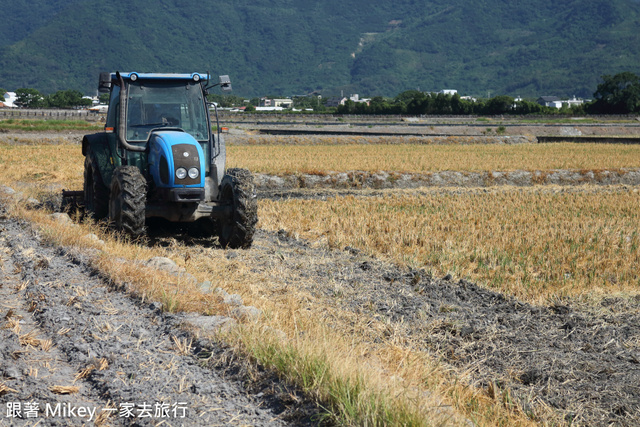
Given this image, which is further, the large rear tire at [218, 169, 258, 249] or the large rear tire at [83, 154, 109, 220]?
the large rear tire at [83, 154, 109, 220]

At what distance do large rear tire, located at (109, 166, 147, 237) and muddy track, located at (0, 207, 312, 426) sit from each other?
2.62 metres

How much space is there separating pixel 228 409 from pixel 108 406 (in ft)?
2.50

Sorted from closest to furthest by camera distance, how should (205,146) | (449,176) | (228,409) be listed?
(228,409), (205,146), (449,176)

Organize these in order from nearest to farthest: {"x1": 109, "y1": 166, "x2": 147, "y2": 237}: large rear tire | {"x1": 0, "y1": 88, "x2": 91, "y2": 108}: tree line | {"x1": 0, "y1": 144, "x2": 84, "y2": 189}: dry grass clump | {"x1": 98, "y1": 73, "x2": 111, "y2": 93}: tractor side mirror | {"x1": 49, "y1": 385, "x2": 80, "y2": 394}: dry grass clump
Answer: {"x1": 49, "y1": 385, "x2": 80, "y2": 394}: dry grass clump → {"x1": 109, "y1": 166, "x2": 147, "y2": 237}: large rear tire → {"x1": 98, "y1": 73, "x2": 111, "y2": 93}: tractor side mirror → {"x1": 0, "y1": 144, "x2": 84, "y2": 189}: dry grass clump → {"x1": 0, "y1": 88, "x2": 91, "y2": 108}: tree line

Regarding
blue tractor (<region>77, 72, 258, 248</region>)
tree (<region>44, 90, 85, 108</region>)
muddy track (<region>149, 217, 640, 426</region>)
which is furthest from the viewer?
tree (<region>44, 90, 85, 108</region>)

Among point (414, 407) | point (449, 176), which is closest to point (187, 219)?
point (414, 407)

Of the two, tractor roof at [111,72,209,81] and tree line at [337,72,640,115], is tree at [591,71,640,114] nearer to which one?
tree line at [337,72,640,115]

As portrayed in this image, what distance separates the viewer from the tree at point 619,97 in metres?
91.4

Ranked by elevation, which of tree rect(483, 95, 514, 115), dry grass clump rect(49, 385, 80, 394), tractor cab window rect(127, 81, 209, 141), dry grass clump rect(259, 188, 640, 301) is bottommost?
dry grass clump rect(259, 188, 640, 301)

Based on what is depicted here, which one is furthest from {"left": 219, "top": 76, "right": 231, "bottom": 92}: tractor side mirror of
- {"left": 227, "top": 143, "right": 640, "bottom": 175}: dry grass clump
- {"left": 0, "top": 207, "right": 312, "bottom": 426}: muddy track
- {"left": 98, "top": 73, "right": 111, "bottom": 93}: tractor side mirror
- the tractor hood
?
{"left": 227, "top": 143, "right": 640, "bottom": 175}: dry grass clump

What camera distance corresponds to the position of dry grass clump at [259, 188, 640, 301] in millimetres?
8859

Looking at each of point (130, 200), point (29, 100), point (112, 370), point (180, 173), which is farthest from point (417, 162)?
point (29, 100)

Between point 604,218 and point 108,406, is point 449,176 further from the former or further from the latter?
point 108,406

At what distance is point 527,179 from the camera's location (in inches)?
919
